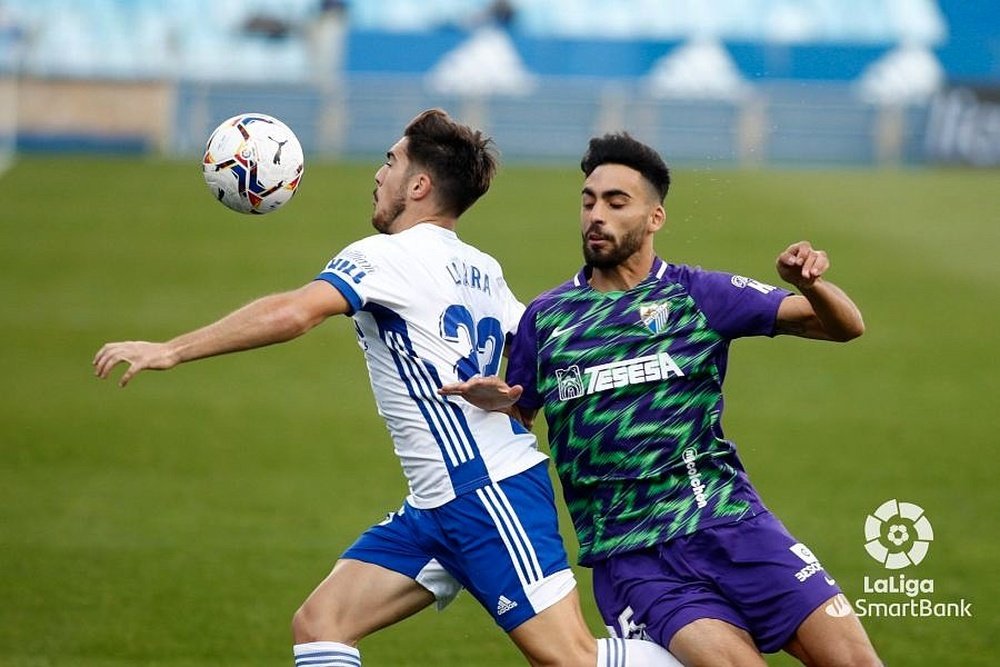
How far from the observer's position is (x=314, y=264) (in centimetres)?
2233

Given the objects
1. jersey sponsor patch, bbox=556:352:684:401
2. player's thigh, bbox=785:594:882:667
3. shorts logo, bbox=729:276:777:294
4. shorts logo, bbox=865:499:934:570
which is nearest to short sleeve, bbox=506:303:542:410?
jersey sponsor patch, bbox=556:352:684:401

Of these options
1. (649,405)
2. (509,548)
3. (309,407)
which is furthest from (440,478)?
(309,407)

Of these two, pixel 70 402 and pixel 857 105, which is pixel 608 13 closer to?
pixel 857 105

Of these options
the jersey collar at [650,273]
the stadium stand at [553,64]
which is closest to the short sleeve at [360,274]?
the jersey collar at [650,273]

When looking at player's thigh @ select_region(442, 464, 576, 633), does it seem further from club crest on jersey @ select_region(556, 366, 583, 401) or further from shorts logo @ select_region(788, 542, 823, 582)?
shorts logo @ select_region(788, 542, 823, 582)

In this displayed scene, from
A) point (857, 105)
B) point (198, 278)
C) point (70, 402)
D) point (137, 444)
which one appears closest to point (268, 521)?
point (137, 444)

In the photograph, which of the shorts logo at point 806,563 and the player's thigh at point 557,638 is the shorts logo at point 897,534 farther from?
the player's thigh at point 557,638

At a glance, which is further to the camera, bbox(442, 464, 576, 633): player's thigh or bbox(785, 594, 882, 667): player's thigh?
bbox(442, 464, 576, 633): player's thigh

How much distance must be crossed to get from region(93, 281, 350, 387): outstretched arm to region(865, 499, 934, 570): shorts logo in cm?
560

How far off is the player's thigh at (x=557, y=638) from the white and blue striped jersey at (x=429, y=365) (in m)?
0.54

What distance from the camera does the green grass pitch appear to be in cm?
892

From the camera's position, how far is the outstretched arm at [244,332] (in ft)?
17.1

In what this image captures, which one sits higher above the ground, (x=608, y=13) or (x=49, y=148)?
(x=608, y=13)

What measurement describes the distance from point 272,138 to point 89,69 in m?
29.3
